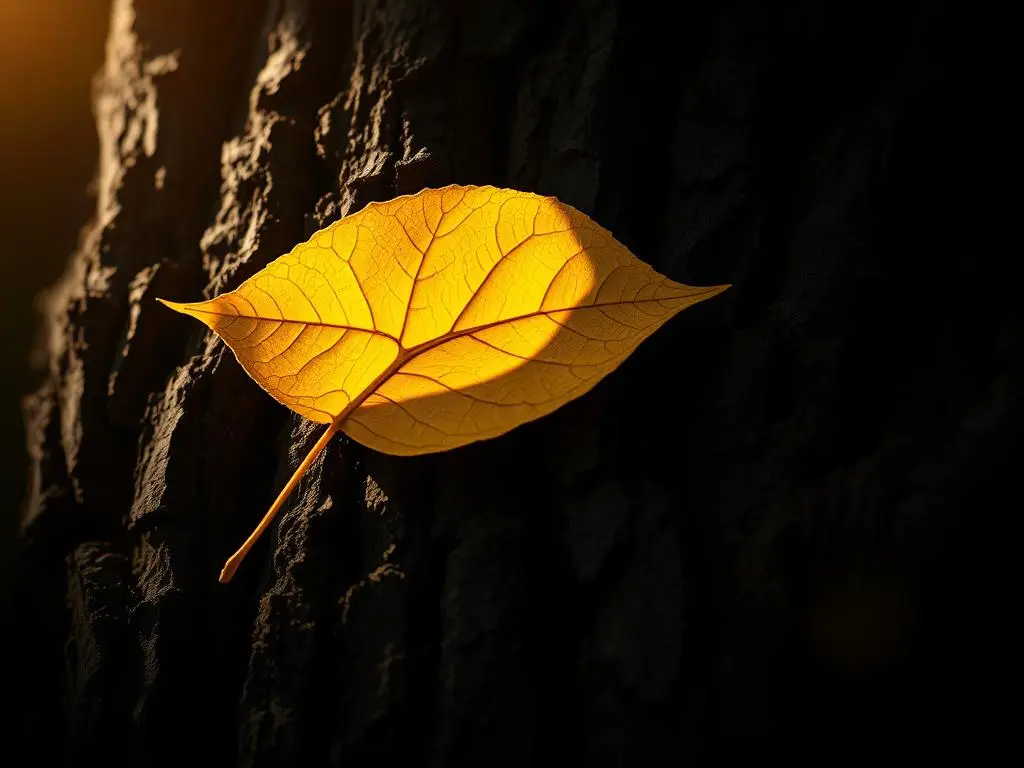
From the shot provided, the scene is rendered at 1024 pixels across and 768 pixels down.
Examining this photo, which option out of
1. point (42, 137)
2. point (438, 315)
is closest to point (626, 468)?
point (438, 315)

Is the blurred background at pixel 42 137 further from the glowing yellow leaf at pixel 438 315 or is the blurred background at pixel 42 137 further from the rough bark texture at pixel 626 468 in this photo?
the glowing yellow leaf at pixel 438 315

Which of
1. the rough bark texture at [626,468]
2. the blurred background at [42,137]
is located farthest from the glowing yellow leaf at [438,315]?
the blurred background at [42,137]

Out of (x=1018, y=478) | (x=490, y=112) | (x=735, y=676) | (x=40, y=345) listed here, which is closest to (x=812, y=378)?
(x=1018, y=478)

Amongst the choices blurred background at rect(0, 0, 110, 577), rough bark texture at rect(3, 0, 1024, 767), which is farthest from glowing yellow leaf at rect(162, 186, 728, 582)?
blurred background at rect(0, 0, 110, 577)

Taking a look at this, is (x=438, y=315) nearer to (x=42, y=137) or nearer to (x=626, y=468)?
(x=626, y=468)

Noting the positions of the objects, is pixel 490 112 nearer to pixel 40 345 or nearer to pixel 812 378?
pixel 812 378
